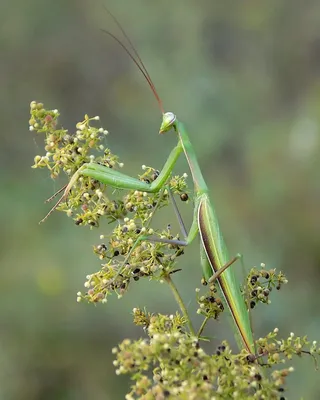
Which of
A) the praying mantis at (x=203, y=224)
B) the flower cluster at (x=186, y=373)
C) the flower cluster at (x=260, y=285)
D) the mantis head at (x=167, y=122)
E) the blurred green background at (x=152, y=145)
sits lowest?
the flower cluster at (x=186, y=373)

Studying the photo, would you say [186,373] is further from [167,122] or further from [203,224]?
[167,122]

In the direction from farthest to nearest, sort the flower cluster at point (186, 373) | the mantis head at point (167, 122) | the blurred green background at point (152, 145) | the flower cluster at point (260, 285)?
the blurred green background at point (152, 145)
the mantis head at point (167, 122)
the flower cluster at point (260, 285)
the flower cluster at point (186, 373)

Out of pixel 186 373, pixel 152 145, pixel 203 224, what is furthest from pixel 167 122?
pixel 152 145

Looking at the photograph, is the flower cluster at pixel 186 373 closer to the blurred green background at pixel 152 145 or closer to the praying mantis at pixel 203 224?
the praying mantis at pixel 203 224

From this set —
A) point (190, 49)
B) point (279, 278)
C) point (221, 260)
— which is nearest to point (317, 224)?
point (190, 49)

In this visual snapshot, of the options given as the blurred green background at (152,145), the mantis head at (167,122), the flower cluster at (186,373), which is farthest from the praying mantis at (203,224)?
the blurred green background at (152,145)

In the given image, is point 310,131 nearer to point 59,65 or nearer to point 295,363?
point 295,363
